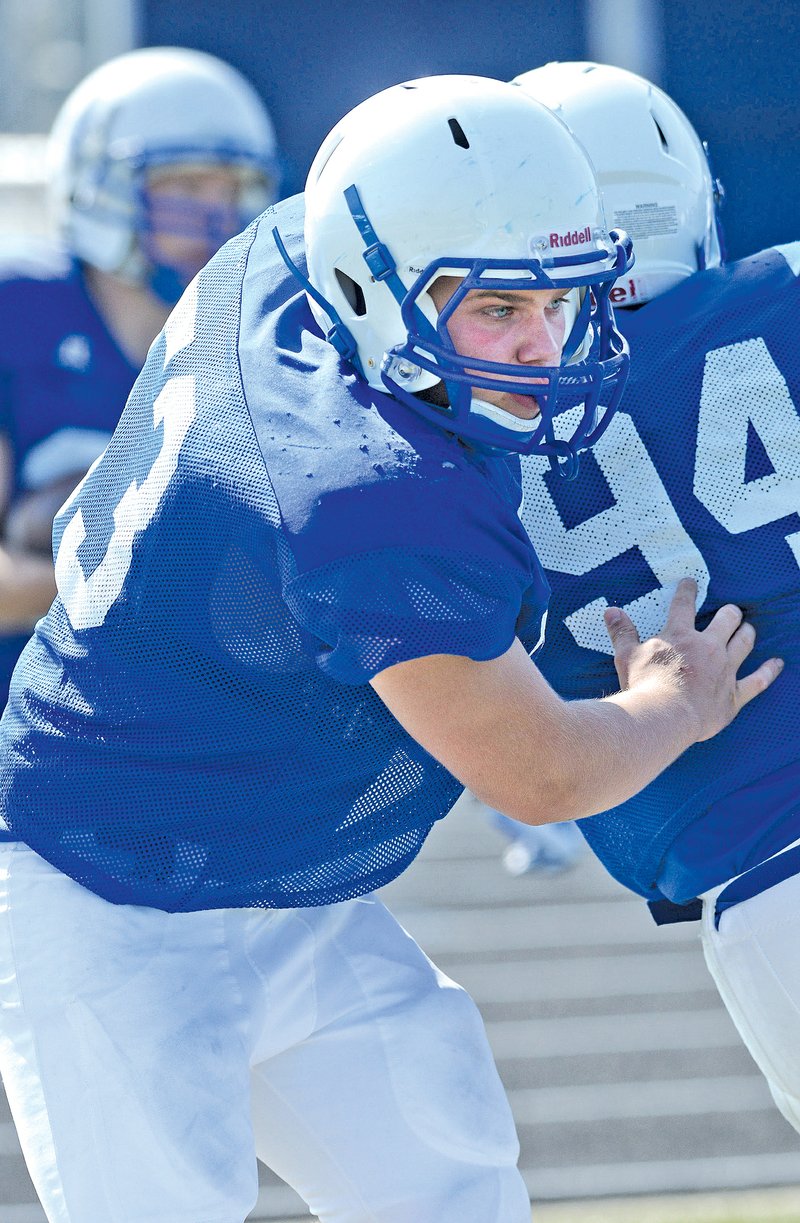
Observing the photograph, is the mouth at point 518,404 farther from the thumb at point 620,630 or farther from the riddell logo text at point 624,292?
the riddell logo text at point 624,292

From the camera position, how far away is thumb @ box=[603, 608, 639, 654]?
2203mm

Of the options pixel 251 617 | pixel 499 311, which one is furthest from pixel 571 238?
pixel 251 617

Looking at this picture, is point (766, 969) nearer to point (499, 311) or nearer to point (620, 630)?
point (620, 630)

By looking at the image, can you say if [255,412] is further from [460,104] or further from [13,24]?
[13,24]

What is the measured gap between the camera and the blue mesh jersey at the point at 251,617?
5.96 feet

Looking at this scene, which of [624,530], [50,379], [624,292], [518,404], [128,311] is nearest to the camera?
[518,404]

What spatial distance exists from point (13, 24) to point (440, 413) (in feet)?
32.6

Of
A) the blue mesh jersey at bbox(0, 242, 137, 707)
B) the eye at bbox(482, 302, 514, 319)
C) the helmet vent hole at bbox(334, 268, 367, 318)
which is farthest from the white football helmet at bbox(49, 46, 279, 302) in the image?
→ the eye at bbox(482, 302, 514, 319)

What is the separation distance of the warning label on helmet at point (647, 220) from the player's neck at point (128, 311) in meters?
1.40

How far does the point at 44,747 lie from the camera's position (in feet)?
6.80

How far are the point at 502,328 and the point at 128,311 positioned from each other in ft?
5.98

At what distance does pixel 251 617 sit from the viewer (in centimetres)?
192

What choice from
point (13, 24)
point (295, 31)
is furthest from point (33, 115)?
point (295, 31)

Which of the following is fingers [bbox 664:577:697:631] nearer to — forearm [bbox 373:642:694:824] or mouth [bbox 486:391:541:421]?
forearm [bbox 373:642:694:824]
